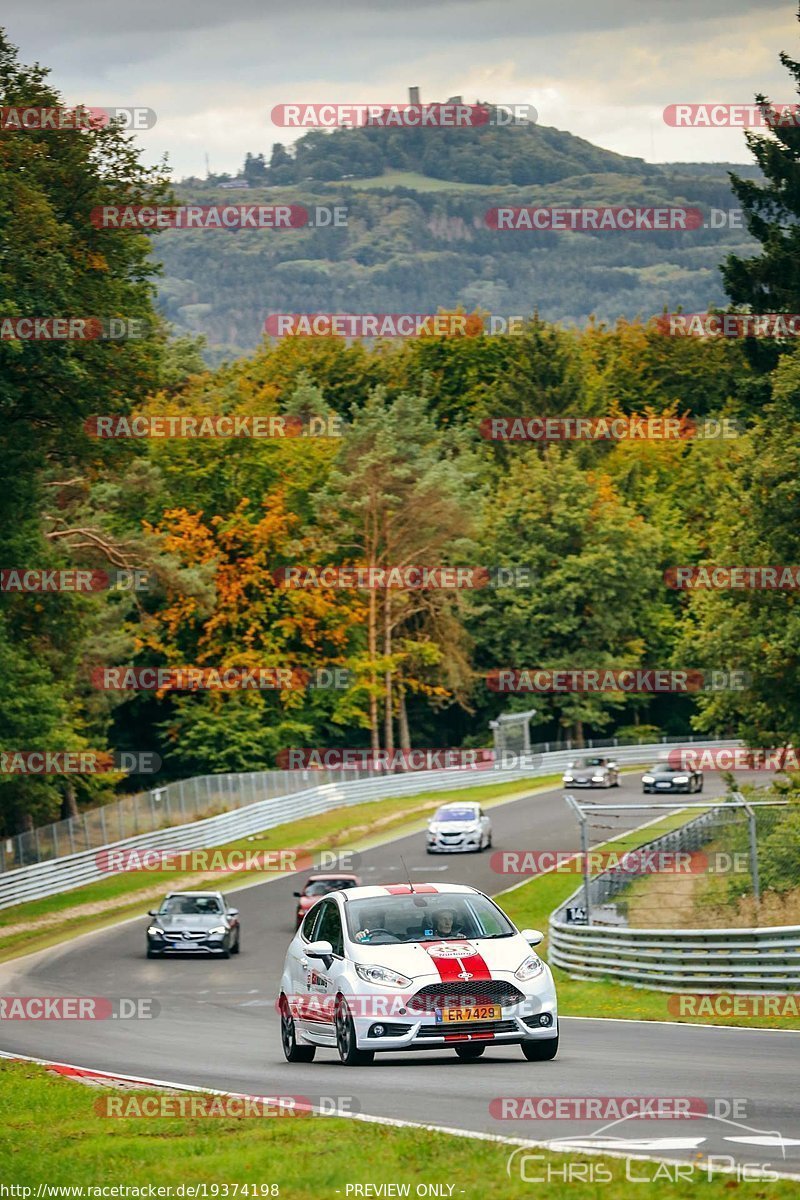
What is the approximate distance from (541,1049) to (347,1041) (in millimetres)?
1558

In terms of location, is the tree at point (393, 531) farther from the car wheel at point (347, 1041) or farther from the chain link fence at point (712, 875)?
the car wheel at point (347, 1041)

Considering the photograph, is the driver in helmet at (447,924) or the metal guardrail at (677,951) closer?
the driver in helmet at (447,924)

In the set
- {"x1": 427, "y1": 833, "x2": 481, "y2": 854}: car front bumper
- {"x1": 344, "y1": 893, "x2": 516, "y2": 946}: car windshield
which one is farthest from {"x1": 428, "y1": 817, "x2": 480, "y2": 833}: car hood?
{"x1": 344, "y1": 893, "x2": 516, "y2": 946}: car windshield

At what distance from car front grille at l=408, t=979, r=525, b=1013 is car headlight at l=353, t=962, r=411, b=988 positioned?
15cm

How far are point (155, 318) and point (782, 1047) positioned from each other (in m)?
27.3

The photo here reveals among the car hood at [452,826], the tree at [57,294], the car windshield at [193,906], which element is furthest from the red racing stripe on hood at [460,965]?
the car hood at [452,826]

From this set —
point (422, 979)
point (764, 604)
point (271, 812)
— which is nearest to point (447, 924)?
point (422, 979)

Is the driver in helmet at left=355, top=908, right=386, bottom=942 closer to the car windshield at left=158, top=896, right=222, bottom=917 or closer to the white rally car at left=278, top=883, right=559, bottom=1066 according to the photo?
the white rally car at left=278, top=883, right=559, bottom=1066

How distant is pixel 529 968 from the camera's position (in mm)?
14375

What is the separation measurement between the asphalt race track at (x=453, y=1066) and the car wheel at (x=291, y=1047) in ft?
0.41

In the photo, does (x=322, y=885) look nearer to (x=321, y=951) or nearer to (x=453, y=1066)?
(x=321, y=951)

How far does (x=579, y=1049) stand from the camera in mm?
16188

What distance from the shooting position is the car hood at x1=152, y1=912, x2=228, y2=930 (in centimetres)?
3625

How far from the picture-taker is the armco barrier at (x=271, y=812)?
156ft
